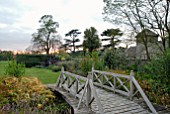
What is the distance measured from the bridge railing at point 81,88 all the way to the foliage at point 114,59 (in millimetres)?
5596

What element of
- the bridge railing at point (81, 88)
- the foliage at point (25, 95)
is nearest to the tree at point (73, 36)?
the bridge railing at point (81, 88)

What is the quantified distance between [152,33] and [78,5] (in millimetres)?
5404

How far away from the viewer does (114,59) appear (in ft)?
42.8

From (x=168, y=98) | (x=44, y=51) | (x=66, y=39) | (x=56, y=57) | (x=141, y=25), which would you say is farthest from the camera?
(x=66, y=39)

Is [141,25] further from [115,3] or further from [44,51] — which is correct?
[44,51]

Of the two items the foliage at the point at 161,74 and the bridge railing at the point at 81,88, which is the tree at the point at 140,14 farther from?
the bridge railing at the point at 81,88

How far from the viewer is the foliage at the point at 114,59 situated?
42.8 feet

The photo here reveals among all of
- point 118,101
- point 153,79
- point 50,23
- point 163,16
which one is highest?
point 50,23

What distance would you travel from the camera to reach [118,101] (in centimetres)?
594

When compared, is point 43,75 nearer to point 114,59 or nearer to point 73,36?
point 114,59

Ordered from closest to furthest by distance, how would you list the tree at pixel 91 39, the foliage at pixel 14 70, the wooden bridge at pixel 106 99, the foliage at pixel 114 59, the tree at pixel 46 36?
1. the wooden bridge at pixel 106 99
2. the foliage at pixel 14 70
3. the foliage at pixel 114 59
4. the tree at pixel 91 39
5. the tree at pixel 46 36

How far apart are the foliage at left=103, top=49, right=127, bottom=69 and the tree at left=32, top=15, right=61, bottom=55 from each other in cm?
1733

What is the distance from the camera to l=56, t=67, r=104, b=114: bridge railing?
477 centimetres

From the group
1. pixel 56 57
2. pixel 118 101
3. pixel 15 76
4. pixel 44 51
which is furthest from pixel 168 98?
pixel 44 51
